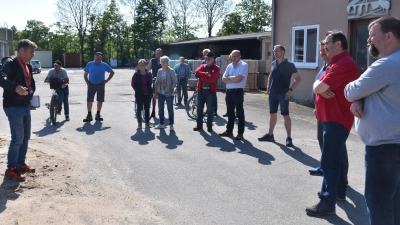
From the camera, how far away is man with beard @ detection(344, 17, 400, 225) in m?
3.67

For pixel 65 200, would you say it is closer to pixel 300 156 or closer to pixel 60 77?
pixel 300 156

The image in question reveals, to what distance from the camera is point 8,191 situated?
19.9ft

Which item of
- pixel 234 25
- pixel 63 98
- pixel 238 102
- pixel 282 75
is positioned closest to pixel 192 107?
pixel 238 102

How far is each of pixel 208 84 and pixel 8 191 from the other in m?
5.95

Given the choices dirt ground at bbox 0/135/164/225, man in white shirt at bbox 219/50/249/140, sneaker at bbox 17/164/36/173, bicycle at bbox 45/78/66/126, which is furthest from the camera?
bicycle at bbox 45/78/66/126

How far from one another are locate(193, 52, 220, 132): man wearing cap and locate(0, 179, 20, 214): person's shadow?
18.1ft

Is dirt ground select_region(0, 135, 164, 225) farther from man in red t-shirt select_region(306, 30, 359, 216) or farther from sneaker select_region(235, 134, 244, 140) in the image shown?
sneaker select_region(235, 134, 244, 140)

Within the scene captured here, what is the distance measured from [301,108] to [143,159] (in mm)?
8901

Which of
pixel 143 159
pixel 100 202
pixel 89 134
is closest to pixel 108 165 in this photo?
pixel 143 159

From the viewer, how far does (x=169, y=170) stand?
24.6ft

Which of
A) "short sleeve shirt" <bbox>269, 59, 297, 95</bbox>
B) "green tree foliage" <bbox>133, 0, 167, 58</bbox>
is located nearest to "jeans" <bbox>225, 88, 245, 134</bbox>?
"short sleeve shirt" <bbox>269, 59, 297, 95</bbox>

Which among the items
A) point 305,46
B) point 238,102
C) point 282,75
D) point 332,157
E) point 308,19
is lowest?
point 332,157

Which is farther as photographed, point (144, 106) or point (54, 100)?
point (54, 100)

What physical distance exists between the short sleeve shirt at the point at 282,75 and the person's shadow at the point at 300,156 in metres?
1.16
